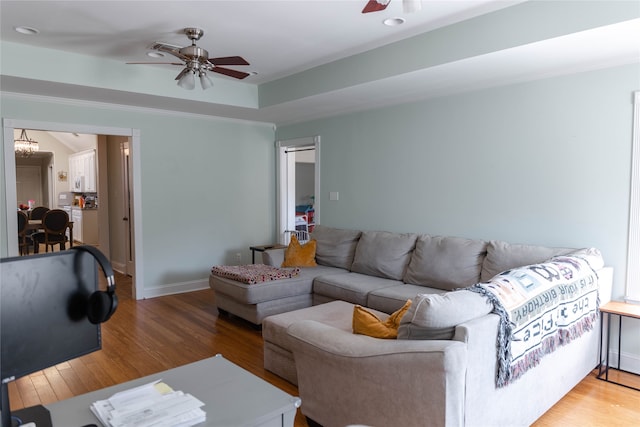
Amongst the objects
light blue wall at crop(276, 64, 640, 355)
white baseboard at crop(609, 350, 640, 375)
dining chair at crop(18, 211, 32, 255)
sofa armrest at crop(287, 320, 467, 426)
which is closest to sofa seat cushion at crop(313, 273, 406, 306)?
light blue wall at crop(276, 64, 640, 355)

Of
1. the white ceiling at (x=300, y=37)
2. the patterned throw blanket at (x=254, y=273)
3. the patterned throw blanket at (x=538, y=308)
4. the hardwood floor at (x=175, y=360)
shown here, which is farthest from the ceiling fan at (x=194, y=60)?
the patterned throw blanket at (x=538, y=308)

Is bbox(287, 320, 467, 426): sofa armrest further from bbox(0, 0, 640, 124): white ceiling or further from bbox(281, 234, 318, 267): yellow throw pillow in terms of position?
bbox(281, 234, 318, 267): yellow throw pillow

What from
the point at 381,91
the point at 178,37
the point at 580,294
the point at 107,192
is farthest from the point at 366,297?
the point at 107,192

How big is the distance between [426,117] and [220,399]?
12.4 feet

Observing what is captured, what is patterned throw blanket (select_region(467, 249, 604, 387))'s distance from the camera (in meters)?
2.05

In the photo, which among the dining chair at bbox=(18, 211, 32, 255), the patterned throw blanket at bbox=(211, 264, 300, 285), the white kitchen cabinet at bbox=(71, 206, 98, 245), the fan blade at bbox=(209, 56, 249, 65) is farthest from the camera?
the white kitchen cabinet at bbox=(71, 206, 98, 245)

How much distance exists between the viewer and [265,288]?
4.01m

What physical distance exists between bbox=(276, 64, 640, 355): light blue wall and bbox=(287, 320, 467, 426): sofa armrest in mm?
2257

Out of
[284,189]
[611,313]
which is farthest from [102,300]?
[284,189]

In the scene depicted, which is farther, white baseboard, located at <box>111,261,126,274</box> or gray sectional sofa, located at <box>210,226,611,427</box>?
white baseboard, located at <box>111,261,126,274</box>

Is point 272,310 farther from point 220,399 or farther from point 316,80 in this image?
point 220,399

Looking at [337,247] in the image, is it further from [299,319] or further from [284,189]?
[299,319]

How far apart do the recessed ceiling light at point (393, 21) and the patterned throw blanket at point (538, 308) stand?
80.0 inches

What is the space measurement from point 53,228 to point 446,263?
6694 mm
